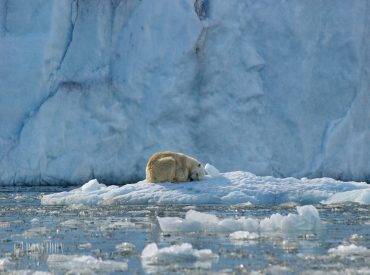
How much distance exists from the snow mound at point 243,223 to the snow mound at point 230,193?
345 cm

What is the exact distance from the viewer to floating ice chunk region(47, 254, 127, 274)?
7.03 m

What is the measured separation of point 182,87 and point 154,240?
1258 cm

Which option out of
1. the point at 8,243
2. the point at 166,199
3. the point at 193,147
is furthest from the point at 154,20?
the point at 8,243

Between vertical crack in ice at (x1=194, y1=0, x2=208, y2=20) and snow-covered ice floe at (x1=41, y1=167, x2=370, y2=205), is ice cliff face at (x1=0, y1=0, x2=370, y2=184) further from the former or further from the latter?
snow-covered ice floe at (x1=41, y1=167, x2=370, y2=205)

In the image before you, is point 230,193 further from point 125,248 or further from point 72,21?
point 72,21

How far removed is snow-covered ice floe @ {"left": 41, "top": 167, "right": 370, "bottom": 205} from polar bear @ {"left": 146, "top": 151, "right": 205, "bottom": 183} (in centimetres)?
17

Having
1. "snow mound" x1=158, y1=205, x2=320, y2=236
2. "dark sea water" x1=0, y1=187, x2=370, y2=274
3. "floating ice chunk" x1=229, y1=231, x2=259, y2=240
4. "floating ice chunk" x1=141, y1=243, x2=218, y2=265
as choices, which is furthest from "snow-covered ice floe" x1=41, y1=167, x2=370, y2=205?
"floating ice chunk" x1=141, y1=243, x2=218, y2=265

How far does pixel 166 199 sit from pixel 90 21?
979 centimetres

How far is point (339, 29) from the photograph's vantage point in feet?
73.8

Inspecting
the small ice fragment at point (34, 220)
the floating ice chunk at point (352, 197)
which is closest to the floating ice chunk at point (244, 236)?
the small ice fragment at point (34, 220)

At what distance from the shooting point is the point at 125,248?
831 centimetres

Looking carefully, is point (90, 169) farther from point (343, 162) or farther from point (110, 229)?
point (110, 229)

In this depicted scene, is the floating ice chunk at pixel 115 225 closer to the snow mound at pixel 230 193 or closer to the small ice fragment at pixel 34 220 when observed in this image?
the small ice fragment at pixel 34 220

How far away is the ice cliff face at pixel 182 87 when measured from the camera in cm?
2088
